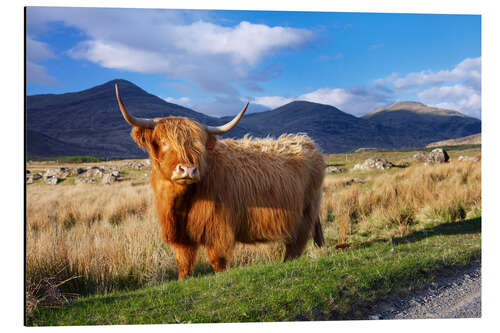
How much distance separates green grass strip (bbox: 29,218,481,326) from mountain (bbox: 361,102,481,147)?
2639mm

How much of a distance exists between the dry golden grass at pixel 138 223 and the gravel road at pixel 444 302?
1.38 meters

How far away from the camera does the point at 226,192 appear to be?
4105 millimetres

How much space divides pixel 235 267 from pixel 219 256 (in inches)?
26.5

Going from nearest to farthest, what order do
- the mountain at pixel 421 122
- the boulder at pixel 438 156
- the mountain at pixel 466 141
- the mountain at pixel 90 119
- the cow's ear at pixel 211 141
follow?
1. the cow's ear at pixel 211 141
2. the mountain at pixel 90 119
3. the mountain at pixel 466 141
4. the mountain at pixel 421 122
5. the boulder at pixel 438 156

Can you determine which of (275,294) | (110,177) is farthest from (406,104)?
(110,177)

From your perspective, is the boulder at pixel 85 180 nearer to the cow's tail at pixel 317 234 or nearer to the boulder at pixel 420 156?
the cow's tail at pixel 317 234

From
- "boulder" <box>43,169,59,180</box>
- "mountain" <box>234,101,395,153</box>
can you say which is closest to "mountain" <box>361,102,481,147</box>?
"mountain" <box>234,101,395,153</box>

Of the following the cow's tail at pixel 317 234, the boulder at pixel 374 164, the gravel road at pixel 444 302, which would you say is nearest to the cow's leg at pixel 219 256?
the gravel road at pixel 444 302

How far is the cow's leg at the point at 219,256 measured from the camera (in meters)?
4.01

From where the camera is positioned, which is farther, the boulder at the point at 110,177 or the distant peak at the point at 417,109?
the boulder at the point at 110,177

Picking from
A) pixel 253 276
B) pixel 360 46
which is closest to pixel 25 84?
pixel 253 276

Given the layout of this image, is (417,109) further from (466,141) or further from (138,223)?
(138,223)
